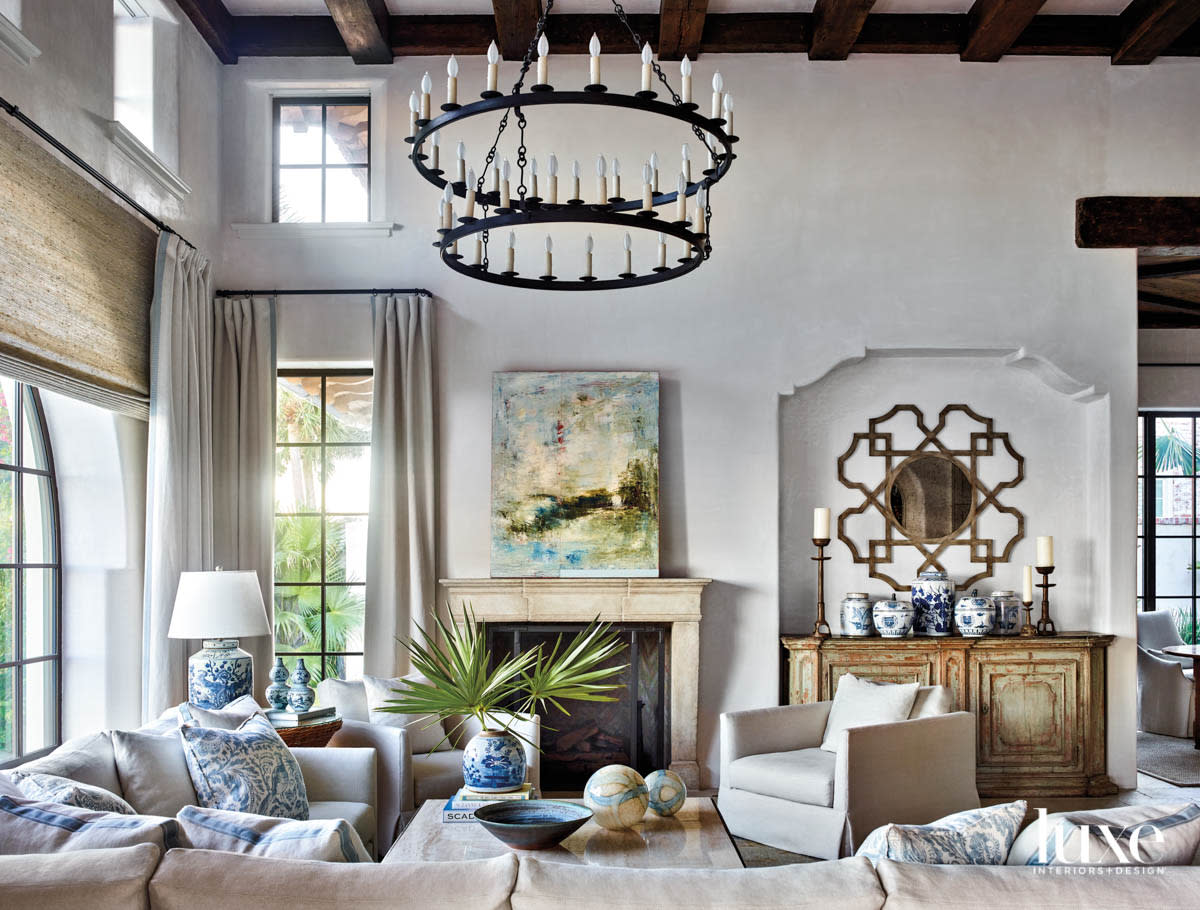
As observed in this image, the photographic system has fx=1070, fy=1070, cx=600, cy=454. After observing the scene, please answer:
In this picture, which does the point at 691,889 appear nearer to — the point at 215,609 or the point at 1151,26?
the point at 215,609

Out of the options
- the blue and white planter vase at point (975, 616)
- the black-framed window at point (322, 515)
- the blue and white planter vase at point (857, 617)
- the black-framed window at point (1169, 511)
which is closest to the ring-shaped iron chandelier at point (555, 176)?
the black-framed window at point (322, 515)

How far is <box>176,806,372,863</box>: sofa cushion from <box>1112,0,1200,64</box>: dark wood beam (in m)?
5.51

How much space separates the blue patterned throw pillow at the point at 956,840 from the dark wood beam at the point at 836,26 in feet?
14.2

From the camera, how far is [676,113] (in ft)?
9.58

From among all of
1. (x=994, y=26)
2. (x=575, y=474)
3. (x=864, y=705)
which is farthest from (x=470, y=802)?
(x=994, y=26)

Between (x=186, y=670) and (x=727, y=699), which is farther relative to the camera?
(x=727, y=699)

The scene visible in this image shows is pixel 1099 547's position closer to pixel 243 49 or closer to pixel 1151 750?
pixel 1151 750

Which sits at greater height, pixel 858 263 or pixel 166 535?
pixel 858 263

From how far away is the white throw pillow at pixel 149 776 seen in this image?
315 cm

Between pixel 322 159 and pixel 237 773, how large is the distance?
12.9 ft

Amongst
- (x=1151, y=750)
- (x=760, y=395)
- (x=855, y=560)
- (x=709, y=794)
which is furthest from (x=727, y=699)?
(x=1151, y=750)

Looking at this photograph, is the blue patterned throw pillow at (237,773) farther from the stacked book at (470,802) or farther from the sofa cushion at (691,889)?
the sofa cushion at (691,889)

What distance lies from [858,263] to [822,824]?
306 cm

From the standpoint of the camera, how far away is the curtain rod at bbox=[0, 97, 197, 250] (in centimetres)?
375
